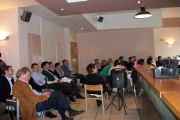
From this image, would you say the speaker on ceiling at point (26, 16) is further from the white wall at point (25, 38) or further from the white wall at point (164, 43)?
the white wall at point (164, 43)

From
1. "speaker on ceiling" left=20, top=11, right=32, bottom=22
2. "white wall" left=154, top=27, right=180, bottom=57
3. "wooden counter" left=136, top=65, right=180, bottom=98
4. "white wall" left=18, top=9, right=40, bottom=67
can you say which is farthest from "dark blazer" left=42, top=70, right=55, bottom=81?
"white wall" left=154, top=27, right=180, bottom=57

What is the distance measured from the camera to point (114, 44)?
36.6 feet

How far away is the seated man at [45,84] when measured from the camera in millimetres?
5746

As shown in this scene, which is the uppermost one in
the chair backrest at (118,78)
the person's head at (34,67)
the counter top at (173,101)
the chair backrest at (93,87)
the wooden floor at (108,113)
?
the person's head at (34,67)

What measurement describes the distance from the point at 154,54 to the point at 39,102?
821 centimetres

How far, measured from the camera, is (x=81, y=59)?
1141 centimetres

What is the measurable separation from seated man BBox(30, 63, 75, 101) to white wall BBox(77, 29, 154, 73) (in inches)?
189

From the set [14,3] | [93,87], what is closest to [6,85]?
[93,87]

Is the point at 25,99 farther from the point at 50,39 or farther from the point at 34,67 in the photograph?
the point at 50,39

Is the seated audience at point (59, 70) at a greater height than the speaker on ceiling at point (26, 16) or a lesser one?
lesser

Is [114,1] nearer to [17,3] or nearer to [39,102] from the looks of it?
[17,3]

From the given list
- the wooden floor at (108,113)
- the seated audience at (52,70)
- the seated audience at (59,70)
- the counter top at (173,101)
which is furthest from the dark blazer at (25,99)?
the seated audience at (59,70)

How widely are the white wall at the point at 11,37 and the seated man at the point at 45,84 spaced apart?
43 cm

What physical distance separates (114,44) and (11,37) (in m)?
6.23
